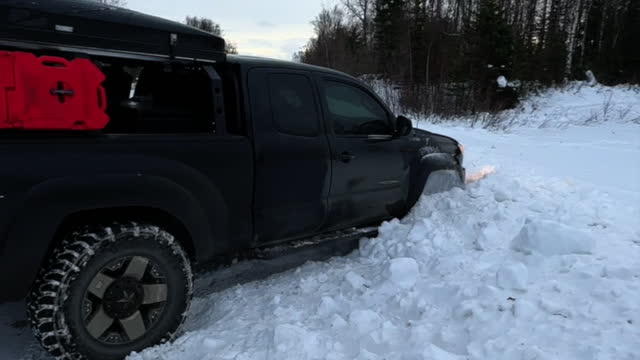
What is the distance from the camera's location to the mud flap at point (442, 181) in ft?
18.2

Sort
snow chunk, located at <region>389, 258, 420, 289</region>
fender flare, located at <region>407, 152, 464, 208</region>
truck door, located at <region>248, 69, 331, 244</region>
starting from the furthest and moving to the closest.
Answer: fender flare, located at <region>407, 152, 464, 208</region>, snow chunk, located at <region>389, 258, 420, 289</region>, truck door, located at <region>248, 69, 331, 244</region>

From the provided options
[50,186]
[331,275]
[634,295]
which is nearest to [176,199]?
[50,186]

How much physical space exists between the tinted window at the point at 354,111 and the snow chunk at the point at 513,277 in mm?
1760

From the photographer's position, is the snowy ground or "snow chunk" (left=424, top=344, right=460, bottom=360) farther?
the snowy ground

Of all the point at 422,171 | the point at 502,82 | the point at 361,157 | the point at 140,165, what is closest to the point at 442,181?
the point at 422,171

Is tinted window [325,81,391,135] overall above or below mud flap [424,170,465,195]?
above

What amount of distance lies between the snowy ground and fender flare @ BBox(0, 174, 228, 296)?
0.85 meters

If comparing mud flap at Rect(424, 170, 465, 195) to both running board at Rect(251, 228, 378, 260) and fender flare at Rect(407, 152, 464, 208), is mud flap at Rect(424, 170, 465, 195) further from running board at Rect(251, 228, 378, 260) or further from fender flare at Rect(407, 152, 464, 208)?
running board at Rect(251, 228, 378, 260)

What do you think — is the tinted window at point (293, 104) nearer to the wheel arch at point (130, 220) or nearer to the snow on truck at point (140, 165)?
the snow on truck at point (140, 165)

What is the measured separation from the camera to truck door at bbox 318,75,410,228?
4.47m

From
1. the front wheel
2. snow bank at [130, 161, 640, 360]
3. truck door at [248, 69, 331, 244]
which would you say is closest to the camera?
the front wheel

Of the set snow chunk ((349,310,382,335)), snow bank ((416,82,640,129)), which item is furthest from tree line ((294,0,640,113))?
snow chunk ((349,310,382,335))

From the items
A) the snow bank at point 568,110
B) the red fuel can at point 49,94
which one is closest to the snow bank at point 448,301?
the red fuel can at point 49,94

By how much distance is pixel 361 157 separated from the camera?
15.2ft
